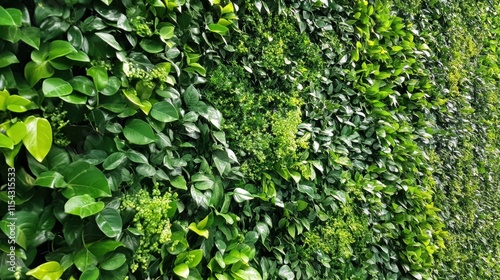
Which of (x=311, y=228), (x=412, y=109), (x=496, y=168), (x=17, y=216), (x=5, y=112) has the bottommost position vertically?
(x=496, y=168)

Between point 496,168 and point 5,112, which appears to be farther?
point 496,168

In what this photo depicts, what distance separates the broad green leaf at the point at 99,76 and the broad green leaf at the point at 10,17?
0.17 m

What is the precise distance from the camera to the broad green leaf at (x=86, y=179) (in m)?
0.87

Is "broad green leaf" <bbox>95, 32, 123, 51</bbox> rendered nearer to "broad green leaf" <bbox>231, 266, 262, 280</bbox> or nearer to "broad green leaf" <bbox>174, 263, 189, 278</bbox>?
"broad green leaf" <bbox>174, 263, 189, 278</bbox>

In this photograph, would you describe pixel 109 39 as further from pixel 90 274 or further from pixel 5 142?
pixel 90 274

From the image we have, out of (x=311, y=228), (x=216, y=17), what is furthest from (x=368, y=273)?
(x=216, y=17)

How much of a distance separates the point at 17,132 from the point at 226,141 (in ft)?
2.05

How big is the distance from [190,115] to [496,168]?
Result: 293cm

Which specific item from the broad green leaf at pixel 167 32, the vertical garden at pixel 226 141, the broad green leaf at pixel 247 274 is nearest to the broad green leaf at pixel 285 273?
the vertical garden at pixel 226 141

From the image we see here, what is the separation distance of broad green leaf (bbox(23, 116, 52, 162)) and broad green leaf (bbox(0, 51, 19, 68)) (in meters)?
0.12

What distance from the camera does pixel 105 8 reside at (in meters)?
0.96

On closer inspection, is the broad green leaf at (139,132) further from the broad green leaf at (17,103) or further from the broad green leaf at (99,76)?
the broad green leaf at (17,103)

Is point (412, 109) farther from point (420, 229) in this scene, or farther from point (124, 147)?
point (124, 147)

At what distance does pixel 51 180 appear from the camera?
2.71 ft
